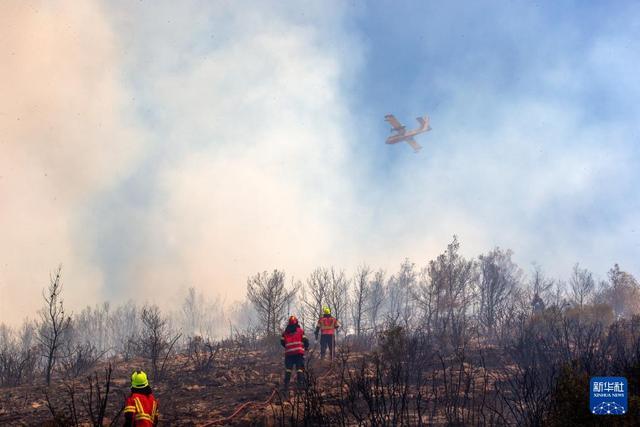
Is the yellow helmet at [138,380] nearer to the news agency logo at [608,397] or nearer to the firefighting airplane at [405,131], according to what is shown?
the news agency logo at [608,397]

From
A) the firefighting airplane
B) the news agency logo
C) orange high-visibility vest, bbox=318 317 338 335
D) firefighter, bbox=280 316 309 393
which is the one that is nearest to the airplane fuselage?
the firefighting airplane

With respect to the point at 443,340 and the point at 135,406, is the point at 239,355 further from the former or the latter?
the point at 135,406

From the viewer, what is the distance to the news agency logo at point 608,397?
173 inches

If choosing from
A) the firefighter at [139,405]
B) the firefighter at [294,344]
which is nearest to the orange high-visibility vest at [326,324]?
the firefighter at [294,344]

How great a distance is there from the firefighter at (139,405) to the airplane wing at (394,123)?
32.4 metres

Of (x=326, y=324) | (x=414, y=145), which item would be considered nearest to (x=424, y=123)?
(x=414, y=145)

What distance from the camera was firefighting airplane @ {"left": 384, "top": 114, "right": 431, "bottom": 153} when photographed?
118ft

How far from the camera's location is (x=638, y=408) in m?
4.21

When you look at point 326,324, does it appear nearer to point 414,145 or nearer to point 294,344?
point 294,344

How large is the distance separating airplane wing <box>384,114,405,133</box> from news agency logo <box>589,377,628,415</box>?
3237 cm

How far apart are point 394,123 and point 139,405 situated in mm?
33627

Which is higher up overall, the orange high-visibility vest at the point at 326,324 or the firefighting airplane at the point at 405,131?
the firefighting airplane at the point at 405,131

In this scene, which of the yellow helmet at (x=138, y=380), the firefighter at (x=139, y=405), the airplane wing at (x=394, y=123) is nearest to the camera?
the firefighter at (x=139, y=405)

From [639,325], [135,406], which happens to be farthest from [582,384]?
[639,325]
